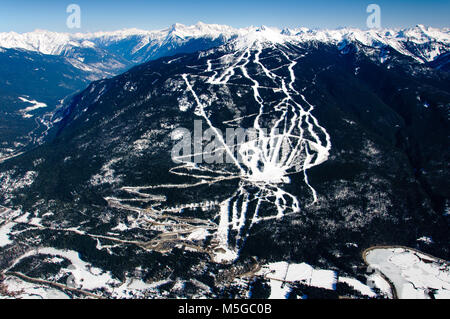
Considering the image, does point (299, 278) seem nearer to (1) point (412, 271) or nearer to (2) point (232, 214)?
(2) point (232, 214)

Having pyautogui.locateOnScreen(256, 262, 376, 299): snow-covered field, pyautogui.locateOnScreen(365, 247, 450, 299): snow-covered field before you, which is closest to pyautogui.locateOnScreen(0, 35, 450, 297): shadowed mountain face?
pyautogui.locateOnScreen(256, 262, 376, 299): snow-covered field

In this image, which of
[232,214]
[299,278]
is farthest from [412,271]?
[232,214]

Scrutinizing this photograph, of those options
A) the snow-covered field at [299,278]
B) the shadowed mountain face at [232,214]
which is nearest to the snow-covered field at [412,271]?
the shadowed mountain face at [232,214]

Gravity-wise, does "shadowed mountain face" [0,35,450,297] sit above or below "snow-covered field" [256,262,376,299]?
above

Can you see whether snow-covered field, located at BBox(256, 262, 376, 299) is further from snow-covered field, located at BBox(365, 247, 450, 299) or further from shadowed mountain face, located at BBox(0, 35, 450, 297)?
snow-covered field, located at BBox(365, 247, 450, 299)

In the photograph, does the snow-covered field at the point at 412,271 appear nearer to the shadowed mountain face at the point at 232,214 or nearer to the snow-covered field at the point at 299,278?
the shadowed mountain face at the point at 232,214

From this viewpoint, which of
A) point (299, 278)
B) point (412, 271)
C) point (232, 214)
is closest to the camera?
point (299, 278)

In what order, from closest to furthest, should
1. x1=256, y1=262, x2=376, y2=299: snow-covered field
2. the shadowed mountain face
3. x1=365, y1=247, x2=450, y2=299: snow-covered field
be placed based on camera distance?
x1=365, y1=247, x2=450, y2=299: snow-covered field, x1=256, y1=262, x2=376, y2=299: snow-covered field, the shadowed mountain face

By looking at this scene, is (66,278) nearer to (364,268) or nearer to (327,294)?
(327,294)
